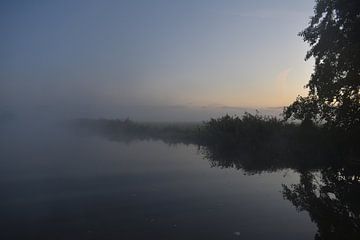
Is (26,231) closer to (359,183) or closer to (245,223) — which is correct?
(245,223)

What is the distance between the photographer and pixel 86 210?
15672mm

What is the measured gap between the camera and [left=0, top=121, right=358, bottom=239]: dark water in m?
13.2

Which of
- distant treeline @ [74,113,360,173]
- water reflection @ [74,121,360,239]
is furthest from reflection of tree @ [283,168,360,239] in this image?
distant treeline @ [74,113,360,173]

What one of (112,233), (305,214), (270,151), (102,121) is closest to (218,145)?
(270,151)

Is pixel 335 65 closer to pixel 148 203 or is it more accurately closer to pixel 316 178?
pixel 316 178

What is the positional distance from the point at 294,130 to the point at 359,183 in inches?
546

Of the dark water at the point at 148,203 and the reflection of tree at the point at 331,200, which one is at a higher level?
the reflection of tree at the point at 331,200

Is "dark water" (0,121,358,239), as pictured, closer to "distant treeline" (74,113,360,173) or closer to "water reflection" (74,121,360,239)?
"water reflection" (74,121,360,239)

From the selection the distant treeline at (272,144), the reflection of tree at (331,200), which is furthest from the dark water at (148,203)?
the distant treeline at (272,144)

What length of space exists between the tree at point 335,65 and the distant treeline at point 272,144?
1.04 meters

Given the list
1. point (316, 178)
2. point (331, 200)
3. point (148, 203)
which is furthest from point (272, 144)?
point (148, 203)

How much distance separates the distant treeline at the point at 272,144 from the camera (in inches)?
1048

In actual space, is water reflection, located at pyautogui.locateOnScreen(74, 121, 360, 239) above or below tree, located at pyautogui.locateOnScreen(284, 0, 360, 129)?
below

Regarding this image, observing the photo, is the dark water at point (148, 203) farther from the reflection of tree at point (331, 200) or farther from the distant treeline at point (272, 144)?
Answer: the distant treeline at point (272, 144)
